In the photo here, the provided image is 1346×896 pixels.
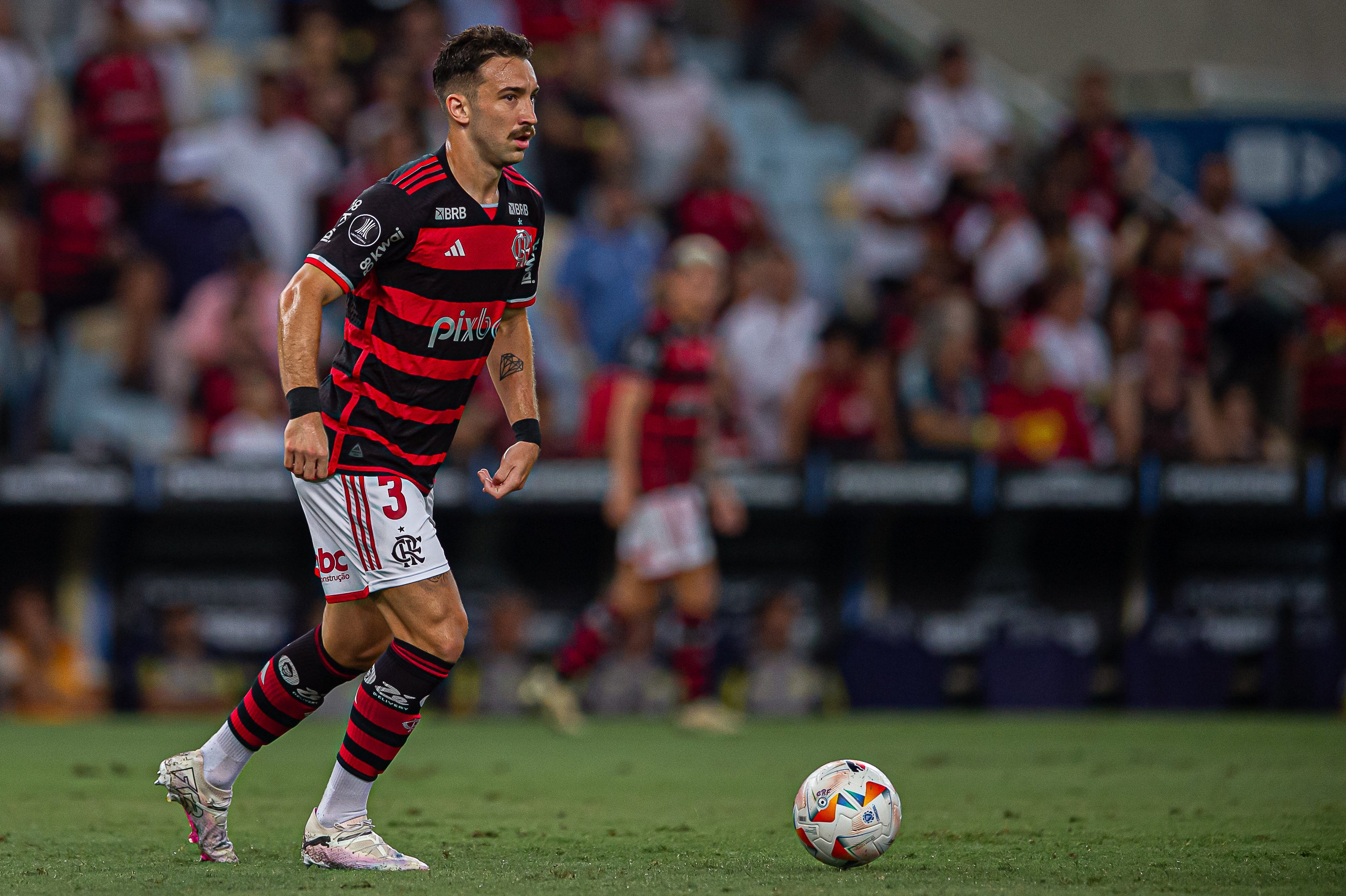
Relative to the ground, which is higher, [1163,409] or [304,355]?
[1163,409]

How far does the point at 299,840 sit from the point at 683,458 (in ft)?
15.5

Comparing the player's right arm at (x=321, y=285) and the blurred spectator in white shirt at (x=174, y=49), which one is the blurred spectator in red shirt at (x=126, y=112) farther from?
the player's right arm at (x=321, y=285)

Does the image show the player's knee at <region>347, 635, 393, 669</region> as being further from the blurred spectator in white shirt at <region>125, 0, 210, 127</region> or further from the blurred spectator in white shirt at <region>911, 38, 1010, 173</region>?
the blurred spectator in white shirt at <region>911, 38, 1010, 173</region>

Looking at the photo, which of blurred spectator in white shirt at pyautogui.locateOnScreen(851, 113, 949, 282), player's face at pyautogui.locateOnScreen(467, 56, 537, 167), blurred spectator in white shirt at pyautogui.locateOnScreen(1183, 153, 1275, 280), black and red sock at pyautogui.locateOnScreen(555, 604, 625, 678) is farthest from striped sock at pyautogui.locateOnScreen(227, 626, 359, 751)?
blurred spectator in white shirt at pyautogui.locateOnScreen(1183, 153, 1275, 280)

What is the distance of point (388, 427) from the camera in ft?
16.2

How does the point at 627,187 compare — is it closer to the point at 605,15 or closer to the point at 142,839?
the point at 605,15

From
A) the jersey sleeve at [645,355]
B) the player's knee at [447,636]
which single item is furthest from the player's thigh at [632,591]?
the player's knee at [447,636]

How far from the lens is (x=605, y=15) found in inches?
601

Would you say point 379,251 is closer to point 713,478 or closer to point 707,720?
point 713,478

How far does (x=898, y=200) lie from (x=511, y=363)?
8.56 meters

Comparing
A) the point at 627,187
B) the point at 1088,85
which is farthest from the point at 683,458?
the point at 1088,85

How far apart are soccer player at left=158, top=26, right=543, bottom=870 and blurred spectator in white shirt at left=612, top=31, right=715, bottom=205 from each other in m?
8.97

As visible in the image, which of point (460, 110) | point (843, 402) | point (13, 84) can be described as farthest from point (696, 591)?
point (13, 84)

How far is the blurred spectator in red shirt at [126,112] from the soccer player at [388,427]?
8390mm
